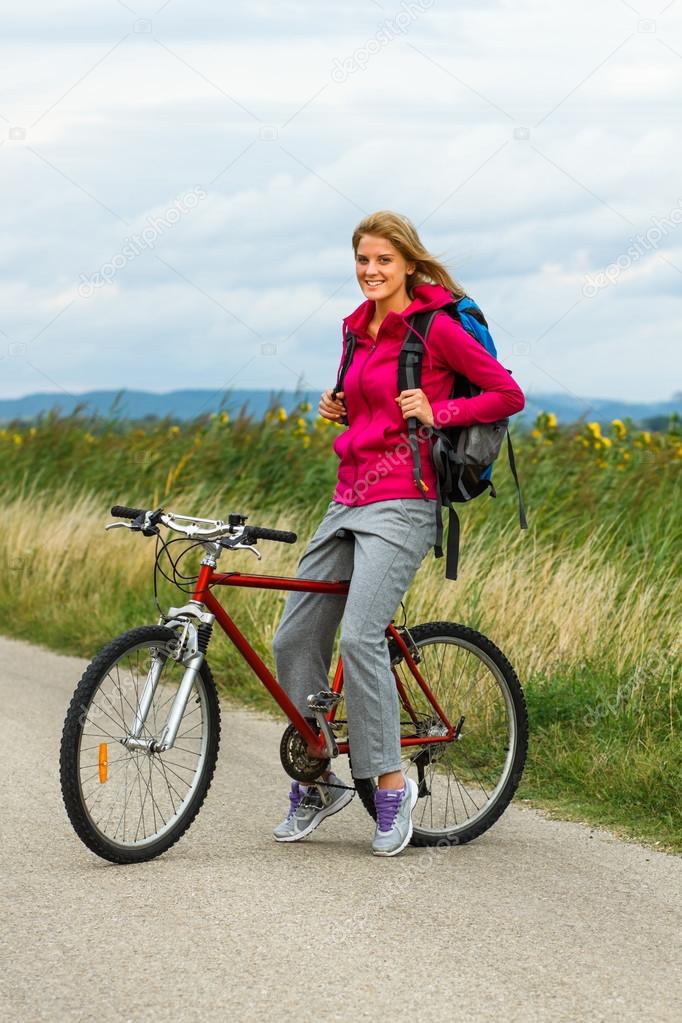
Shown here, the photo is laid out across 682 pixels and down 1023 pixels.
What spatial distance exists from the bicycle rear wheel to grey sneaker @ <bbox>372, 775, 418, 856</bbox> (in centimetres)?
22

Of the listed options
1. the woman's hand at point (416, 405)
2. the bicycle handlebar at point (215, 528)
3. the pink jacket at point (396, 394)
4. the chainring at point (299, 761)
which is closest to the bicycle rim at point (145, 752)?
the chainring at point (299, 761)

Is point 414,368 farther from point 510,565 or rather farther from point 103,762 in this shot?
point 510,565

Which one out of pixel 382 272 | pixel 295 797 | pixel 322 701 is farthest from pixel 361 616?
pixel 382 272

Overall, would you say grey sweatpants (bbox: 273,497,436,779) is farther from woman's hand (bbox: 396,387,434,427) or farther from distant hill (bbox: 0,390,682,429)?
distant hill (bbox: 0,390,682,429)

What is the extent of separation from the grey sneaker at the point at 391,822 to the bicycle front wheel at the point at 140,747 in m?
0.61

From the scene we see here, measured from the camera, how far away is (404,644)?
5.56 m

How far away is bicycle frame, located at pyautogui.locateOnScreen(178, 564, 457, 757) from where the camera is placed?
5.23m

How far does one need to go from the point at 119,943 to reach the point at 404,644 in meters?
1.67

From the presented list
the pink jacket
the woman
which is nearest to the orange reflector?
the woman

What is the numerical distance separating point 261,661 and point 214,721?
267 millimetres

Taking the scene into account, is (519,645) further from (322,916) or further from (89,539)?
(89,539)

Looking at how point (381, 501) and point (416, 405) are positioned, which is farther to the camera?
point (381, 501)

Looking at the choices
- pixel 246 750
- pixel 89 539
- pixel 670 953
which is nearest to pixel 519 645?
pixel 246 750

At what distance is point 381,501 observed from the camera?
5.29 metres
